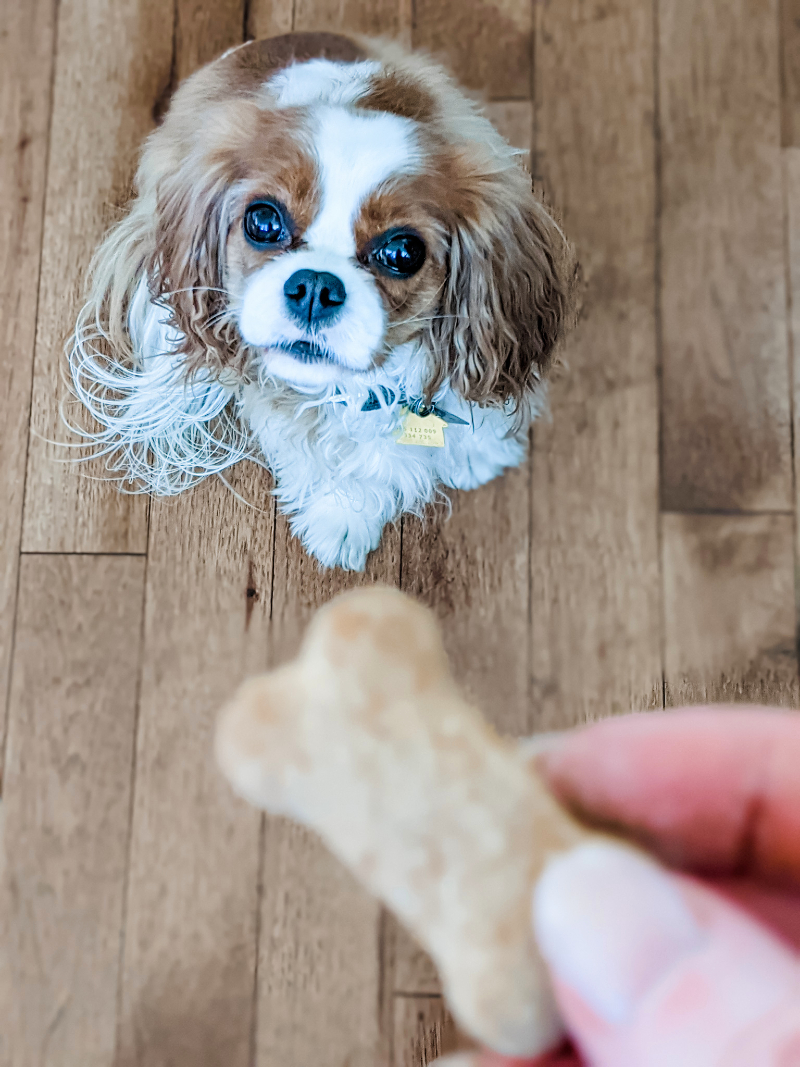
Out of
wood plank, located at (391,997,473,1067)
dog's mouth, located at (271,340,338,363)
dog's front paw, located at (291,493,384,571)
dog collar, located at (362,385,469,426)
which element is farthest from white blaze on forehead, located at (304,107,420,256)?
wood plank, located at (391,997,473,1067)

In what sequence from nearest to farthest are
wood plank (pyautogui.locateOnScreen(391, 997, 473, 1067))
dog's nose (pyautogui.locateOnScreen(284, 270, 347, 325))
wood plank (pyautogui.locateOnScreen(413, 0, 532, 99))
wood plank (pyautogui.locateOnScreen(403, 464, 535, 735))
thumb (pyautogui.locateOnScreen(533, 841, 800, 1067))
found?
thumb (pyautogui.locateOnScreen(533, 841, 800, 1067))
dog's nose (pyautogui.locateOnScreen(284, 270, 347, 325))
wood plank (pyautogui.locateOnScreen(391, 997, 473, 1067))
wood plank (pyautogui.locateOnScreen(403, 464, 535, 735))
wood plank (pyautogui.locateOnScreen(413, 0, 532, 99))

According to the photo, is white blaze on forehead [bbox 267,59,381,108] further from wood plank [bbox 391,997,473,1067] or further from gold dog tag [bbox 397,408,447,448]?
wood plank [bbox 391,997,473,1067]

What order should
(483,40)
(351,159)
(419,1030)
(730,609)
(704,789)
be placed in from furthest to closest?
1. (483,40)
2. (730,609)
3. (419,1030)
4. (351,159)
5. (704,789)

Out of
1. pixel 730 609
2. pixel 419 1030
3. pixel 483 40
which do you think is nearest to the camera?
pixel 419 1030

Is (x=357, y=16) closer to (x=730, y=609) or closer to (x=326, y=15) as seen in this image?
(x=326, y=15)

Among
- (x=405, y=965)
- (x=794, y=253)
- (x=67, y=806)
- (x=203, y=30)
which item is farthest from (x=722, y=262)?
(x=67, y=806)
